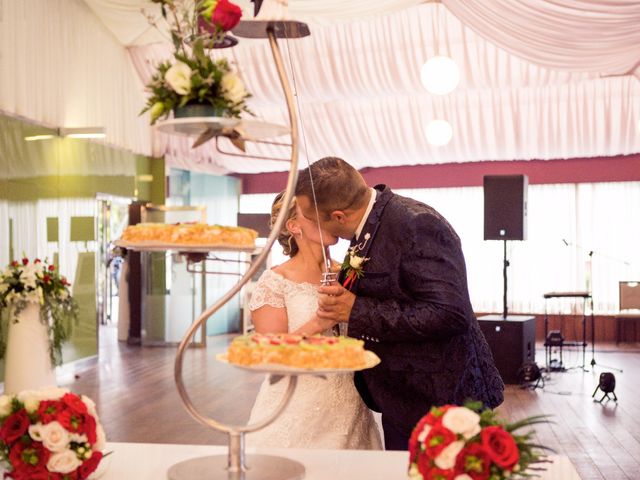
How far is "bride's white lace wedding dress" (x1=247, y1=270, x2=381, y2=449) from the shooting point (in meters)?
2.98

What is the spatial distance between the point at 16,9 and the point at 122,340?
18.8ft

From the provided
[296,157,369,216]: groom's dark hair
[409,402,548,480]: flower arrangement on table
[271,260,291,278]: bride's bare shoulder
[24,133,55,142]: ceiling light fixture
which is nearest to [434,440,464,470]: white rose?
[409,402,548,480]: flower arrangement on table

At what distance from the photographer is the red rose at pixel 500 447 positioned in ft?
5.05

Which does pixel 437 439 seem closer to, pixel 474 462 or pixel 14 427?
pixel 474 462

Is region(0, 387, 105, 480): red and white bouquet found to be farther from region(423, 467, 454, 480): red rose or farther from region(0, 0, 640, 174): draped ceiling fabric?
region(0, 0, 640, 174): draped ceiling fabric

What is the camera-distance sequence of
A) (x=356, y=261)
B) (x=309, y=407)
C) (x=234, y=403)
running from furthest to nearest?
(x=234, y=403) < (x=309, y=407) < (x=356, y=261)

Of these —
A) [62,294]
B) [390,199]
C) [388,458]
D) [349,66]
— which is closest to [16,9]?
[62,294]

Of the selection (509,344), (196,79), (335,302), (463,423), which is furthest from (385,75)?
(463,423)

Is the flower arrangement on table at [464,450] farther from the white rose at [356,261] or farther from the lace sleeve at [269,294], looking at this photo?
the lace sleeve at [269,294]

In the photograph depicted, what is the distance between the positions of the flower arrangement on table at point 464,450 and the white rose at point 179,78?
0.85 m

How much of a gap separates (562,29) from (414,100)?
5062mm

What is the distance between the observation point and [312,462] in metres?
2.07

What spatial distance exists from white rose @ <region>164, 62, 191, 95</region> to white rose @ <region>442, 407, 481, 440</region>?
2.84ft

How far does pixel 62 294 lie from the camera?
773 centimetres
